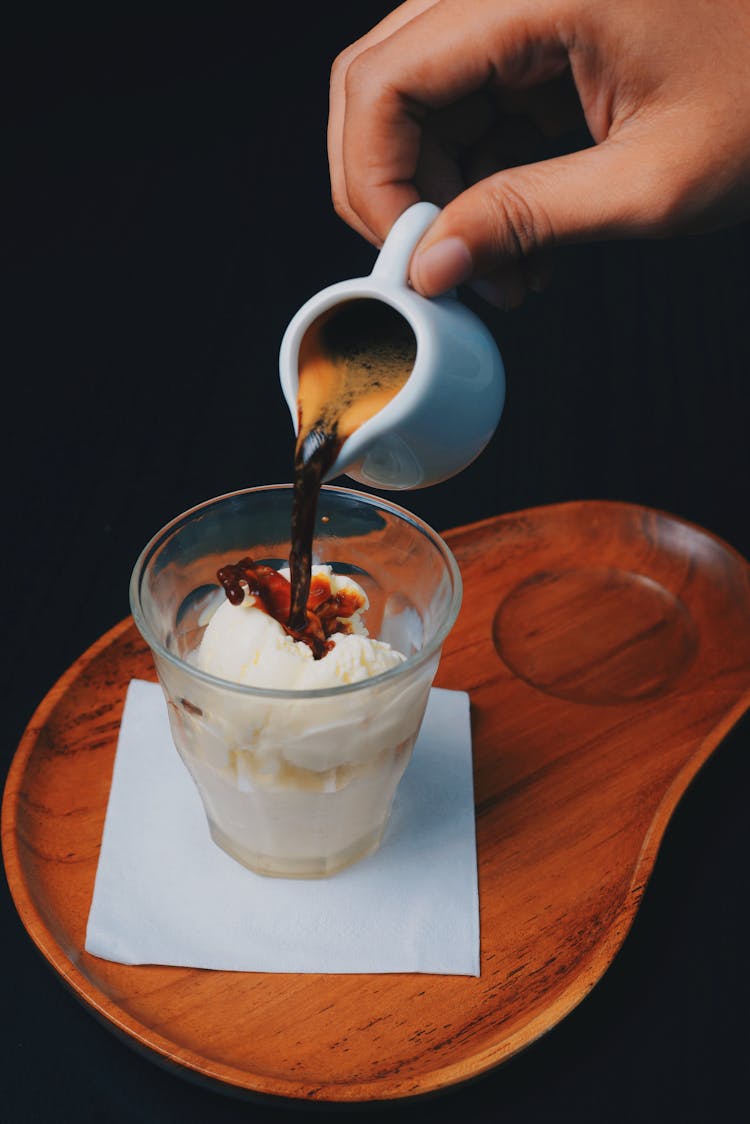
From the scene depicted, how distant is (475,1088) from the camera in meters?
1.18

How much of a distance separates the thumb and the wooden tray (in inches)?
22.5

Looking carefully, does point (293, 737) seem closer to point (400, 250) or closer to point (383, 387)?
point (383, 387)

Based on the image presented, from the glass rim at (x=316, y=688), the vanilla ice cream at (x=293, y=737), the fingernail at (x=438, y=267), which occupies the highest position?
the fingernail at (x=438, y=267)

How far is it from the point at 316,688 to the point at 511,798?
341 mm

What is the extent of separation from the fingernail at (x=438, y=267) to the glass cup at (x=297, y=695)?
0.29 metres

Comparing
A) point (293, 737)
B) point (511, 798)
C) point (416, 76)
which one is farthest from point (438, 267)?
point (511, 798)

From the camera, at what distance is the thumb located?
4.04ft

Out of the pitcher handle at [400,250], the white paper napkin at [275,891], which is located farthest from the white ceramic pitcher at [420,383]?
Result: the white paper napkin at [275,891]

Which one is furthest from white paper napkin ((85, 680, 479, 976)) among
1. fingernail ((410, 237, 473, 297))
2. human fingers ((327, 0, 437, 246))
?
human fingers ((327, 0, 437, 246))

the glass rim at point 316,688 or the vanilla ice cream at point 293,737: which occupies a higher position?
the glass rim at point 316,688

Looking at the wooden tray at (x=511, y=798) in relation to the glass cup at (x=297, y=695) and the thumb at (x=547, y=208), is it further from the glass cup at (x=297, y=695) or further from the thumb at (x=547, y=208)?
the thumb at (x=547, y=208)

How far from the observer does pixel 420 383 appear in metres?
1.12

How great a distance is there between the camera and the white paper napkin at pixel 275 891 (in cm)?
123

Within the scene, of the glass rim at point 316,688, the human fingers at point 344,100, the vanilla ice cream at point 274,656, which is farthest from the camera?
the human fingers at point 344,100
